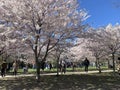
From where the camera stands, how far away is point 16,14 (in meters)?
17.7

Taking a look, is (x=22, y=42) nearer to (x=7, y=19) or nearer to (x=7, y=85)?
(x=7, y=19)

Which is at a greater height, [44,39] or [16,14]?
[16,14]

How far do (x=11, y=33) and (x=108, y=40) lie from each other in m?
14.0

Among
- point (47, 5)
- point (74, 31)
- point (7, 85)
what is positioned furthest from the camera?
point (74, 31)

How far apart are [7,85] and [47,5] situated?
630 cm

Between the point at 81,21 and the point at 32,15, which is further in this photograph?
the point at 81,21

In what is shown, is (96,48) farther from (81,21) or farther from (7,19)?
(7,19)

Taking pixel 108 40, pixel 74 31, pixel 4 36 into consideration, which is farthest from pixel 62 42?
pixel 108 40

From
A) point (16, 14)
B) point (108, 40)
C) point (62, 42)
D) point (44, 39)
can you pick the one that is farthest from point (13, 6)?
point (108, 40)

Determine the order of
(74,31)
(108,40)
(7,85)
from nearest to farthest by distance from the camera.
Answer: (7,85) < (74,31) < (108,40)

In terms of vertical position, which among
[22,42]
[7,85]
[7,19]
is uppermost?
[7,19]

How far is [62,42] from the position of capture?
19703 mm

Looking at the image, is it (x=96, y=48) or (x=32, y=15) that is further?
(x=96, y=48)

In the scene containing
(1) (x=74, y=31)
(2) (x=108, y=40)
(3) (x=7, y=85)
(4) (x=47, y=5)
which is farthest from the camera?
(2) (x=108, y=40)
